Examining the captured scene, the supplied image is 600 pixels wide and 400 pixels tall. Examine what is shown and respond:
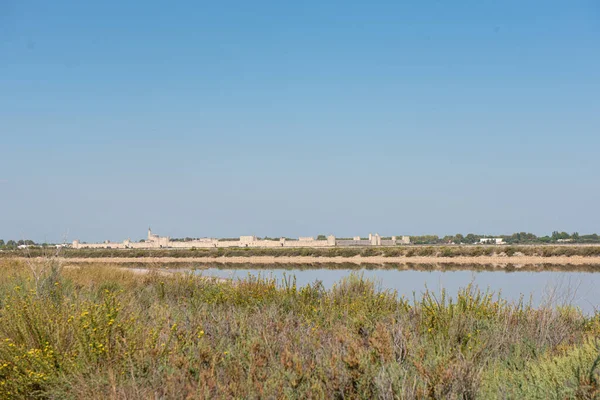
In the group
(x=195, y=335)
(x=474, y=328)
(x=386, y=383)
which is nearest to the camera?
(x=386, y=383)

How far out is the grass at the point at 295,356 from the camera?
4.77 meters

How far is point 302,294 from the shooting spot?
11.3 metres

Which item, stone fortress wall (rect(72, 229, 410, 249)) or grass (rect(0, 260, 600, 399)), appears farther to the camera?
stone fortress wall (rect(72, 229, 410, 249))

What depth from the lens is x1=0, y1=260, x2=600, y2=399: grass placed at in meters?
4.77

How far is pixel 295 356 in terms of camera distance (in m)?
5.00

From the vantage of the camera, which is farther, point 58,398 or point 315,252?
point 315,252

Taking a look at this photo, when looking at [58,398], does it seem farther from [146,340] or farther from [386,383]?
[386,383]

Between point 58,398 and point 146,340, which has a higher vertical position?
point 146,340

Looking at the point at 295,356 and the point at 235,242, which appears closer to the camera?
the point at 295,356

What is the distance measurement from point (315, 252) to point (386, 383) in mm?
62078

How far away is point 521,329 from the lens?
8062 millimetres

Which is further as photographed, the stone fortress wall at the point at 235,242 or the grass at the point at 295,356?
the stone fortress wall at the point at 235,242

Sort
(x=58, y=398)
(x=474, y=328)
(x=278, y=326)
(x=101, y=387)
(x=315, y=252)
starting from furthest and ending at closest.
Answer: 1. (x=315, y=252)
2. (x=474, y=328)
3. (x=278, y=326)
4. (x=58, y=398)
5. (x=101, y=387)

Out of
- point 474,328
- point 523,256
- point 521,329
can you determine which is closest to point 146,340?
point 474,328
